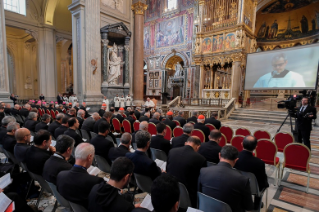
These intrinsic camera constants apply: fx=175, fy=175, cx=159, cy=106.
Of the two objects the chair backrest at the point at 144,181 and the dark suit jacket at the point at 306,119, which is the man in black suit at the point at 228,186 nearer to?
the chair backrest at the point at 144,181

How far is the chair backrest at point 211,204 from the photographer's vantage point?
5.17 feet

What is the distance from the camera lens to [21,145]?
265 cm

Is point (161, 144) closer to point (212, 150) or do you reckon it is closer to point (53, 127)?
point (212, 150)

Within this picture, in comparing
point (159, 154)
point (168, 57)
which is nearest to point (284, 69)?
point (159, 154)

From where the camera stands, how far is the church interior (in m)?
7.58

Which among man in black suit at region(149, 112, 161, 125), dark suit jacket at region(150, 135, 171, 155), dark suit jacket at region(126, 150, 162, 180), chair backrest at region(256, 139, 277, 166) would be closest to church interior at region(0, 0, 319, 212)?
chair backrest at region(256, 139, 277, 166)

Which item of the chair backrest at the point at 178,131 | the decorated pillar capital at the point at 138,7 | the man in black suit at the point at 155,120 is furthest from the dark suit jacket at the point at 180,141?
the decorated pillar capital at the point at 138,7

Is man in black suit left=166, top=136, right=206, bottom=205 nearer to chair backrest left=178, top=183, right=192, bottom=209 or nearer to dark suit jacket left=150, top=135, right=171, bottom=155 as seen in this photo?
chair backrest left=178, top=183, right=192, bottom=209

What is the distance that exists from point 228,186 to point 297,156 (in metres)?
2.29

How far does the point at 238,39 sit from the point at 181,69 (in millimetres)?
7361

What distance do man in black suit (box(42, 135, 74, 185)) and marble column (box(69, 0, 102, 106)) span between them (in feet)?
26.5

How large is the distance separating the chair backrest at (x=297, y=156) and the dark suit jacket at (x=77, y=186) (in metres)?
3.27

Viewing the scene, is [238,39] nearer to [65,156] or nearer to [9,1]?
[65,156]

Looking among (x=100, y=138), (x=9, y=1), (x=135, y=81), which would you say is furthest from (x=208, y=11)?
(x=100, y=138)
